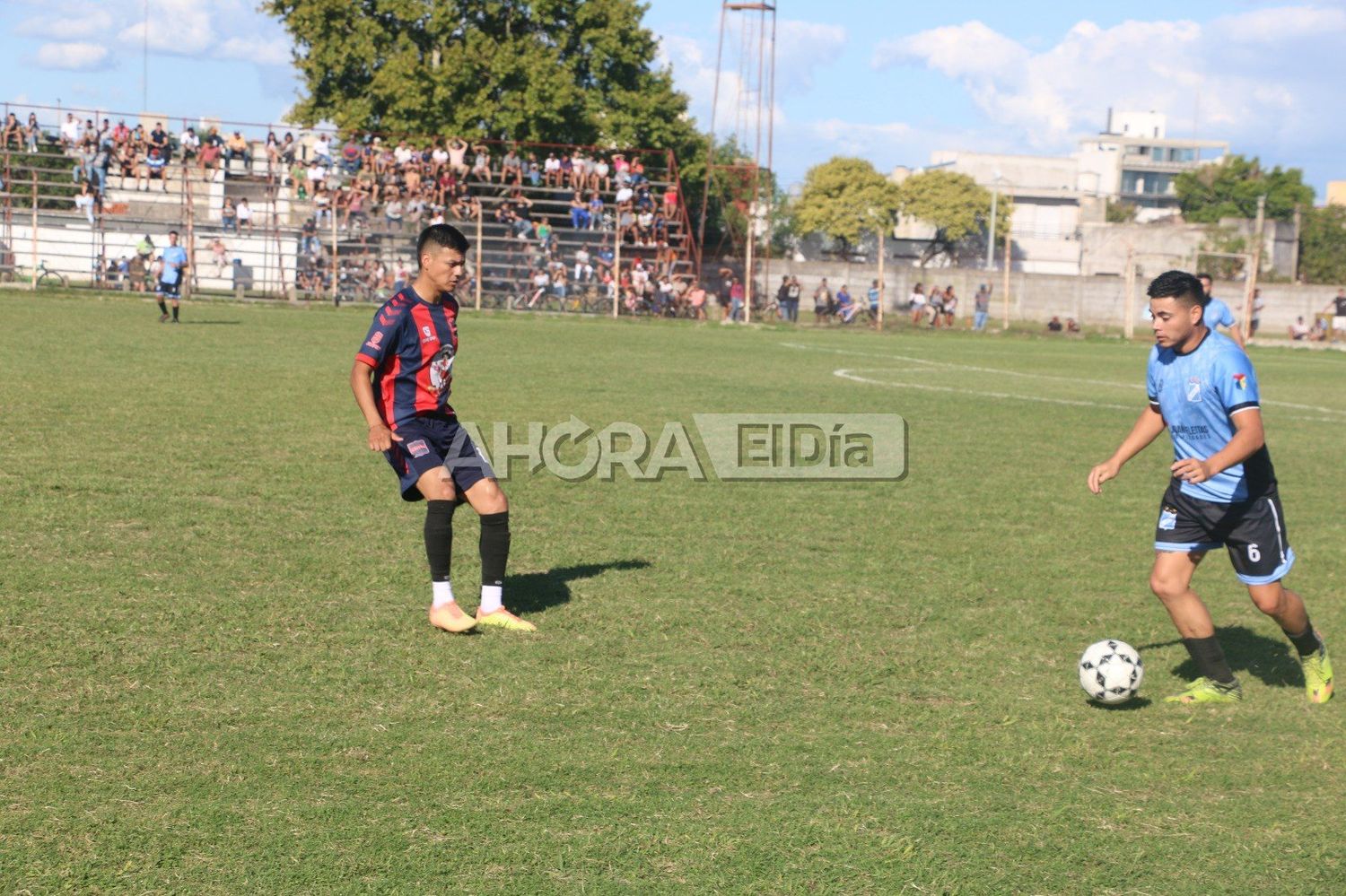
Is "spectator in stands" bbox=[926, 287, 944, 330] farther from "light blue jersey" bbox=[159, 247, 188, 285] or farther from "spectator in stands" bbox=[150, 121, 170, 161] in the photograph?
"light blue jersey" bbox=[159, 247, 188, 285]

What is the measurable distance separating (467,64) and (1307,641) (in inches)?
1709

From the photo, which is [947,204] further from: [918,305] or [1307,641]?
[1307,641]

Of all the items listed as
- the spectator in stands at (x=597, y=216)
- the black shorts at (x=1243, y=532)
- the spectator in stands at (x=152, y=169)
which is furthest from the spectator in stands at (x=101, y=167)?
the black shorts at (x=1243, y=532)

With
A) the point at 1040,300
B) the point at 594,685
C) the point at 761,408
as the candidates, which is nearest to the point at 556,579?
the point at 594,685

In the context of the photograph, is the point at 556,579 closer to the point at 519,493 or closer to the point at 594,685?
the point at 594,685

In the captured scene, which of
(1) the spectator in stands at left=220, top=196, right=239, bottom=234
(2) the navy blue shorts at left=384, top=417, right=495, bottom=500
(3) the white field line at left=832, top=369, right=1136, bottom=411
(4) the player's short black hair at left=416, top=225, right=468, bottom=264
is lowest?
(3) the white field line at left=832, top=369, right=1136, bottom=411

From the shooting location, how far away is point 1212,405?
574 cm

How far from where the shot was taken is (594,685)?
5.49 m

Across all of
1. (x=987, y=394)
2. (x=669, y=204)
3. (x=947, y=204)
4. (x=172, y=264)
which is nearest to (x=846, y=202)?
(x=947, y=204)

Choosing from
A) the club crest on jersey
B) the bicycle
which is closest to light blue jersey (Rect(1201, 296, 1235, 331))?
the club crest on jersey

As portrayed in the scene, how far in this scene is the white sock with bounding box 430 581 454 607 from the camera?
6.26m

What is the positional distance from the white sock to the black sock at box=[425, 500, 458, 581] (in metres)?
0.02

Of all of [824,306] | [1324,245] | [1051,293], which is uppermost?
[1324,245]

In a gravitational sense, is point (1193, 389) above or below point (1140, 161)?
below
